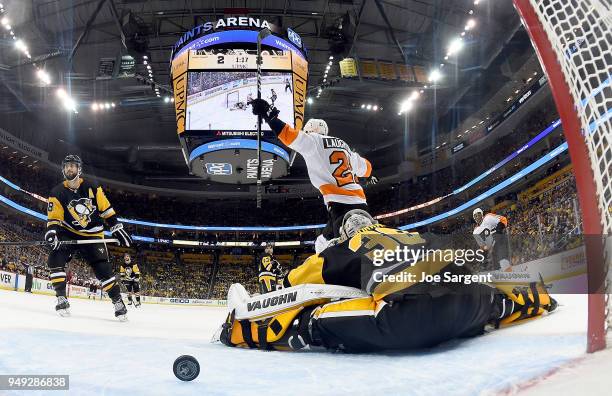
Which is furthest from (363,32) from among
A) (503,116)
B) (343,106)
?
(503,116)

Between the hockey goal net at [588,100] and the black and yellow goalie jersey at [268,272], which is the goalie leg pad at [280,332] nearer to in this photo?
the hockey goal net at [588,100]

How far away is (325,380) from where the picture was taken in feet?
4.82

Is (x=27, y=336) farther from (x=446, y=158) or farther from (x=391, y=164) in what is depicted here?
(x=391, y=164)

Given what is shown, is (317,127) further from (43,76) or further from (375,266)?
(43,76)

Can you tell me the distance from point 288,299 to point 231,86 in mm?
6987

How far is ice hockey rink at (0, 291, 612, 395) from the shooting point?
1262mm

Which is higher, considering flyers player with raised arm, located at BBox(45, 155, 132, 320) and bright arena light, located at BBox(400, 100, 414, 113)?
bright arena light, located at BBox(400, 100, 414, 113)

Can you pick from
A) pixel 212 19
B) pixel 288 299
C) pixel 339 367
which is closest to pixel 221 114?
pixel 288 299

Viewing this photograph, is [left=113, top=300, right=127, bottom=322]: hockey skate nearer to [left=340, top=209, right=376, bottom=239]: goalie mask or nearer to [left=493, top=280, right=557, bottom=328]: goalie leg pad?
[left=340, top=209, right=376, bottom=239]: goalie mask

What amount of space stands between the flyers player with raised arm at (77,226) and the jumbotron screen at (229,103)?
165 inches

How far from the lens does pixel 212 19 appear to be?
15.0 m

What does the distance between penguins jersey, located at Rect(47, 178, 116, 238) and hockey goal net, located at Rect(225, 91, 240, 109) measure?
4356 mm

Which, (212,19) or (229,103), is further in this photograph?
(212,19)

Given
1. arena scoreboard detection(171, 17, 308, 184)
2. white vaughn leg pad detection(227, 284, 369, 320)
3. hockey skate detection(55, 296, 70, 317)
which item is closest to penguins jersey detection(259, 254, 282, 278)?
arena scoreboard detection(171, 17, 308, 184)
